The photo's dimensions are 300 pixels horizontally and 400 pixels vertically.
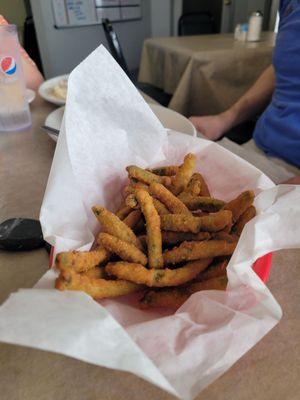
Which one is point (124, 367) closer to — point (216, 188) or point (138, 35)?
point (216, 188)

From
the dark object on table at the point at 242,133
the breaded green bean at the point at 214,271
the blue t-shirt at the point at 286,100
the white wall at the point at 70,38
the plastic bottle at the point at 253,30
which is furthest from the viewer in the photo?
the white wall at the point at 70,38

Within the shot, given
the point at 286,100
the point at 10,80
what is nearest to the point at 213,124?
the point at 286,100

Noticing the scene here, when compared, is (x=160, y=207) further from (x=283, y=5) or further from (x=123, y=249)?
(x=283, y=5)

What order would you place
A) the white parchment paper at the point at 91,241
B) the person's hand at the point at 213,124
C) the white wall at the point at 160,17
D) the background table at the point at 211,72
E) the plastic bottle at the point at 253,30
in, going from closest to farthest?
the white parchment paper at the point at 91,241, the person's hand at the point at 213,124, the background table at the point at 211,72, the plastic bottle at the point at 253,30, the white wall at the point at 160,17

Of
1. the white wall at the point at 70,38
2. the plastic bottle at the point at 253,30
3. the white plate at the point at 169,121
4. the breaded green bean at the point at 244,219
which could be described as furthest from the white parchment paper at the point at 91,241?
the white wall at the point at 70,38

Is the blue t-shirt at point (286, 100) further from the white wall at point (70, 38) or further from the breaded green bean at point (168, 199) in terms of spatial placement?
the white wall at point (70, 38)

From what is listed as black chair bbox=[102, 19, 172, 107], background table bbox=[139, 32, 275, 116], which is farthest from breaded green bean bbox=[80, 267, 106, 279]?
background table bbox=[139, 32, 275, 116]

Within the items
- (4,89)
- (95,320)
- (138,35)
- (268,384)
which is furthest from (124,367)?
(138,35)
